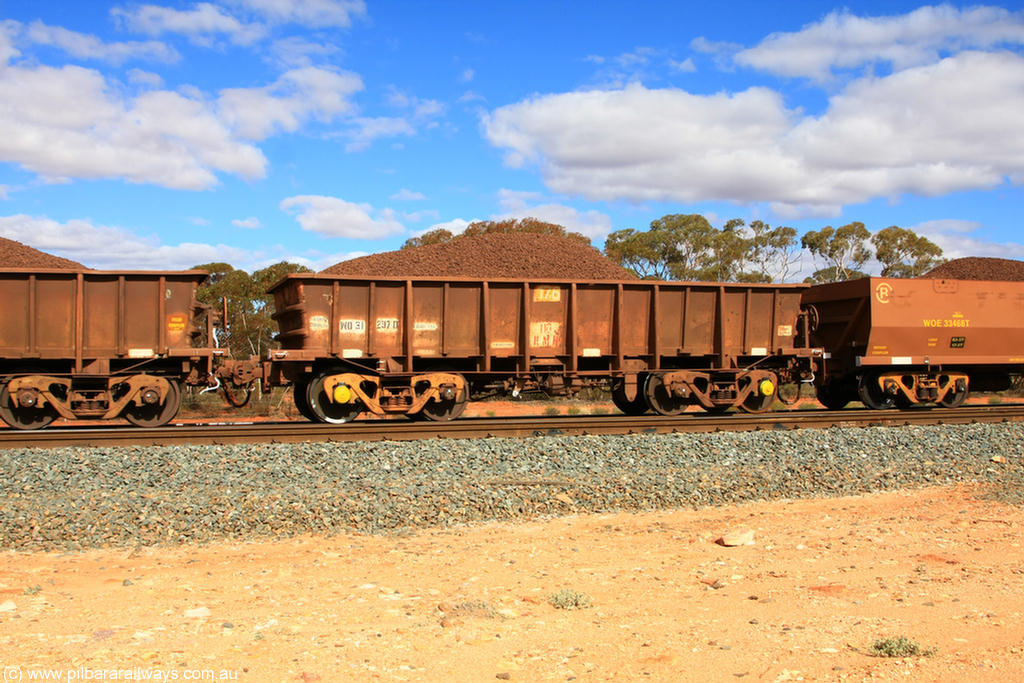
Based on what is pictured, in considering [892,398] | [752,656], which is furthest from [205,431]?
[892,398]

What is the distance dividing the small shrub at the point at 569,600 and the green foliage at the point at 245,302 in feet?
93.2

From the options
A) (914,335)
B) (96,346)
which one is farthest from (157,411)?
(914,335)

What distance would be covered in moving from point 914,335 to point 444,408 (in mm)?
10021

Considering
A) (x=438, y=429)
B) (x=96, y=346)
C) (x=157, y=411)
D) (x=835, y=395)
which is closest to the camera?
(x=438, y=429)

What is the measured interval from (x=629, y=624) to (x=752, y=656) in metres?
0.90

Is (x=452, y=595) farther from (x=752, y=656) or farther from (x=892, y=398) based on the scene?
(x=892, y=398)

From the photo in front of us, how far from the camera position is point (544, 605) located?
5574 mm

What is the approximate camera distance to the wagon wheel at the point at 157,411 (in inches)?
499

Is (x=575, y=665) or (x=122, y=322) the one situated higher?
(x=122, y=322)

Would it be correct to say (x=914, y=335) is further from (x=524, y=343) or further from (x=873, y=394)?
(x=524, y=343)

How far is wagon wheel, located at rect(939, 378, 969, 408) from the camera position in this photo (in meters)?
16.6

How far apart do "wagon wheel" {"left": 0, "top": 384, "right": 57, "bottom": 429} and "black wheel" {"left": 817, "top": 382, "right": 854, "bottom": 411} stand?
15.5m

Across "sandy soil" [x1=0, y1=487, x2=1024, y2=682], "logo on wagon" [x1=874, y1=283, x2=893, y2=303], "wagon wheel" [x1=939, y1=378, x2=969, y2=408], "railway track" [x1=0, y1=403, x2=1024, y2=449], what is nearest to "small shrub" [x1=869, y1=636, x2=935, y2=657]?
"sandy soil" [x1=0, y1=487, x2=1024, y2=682]

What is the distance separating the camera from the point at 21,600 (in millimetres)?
5523
